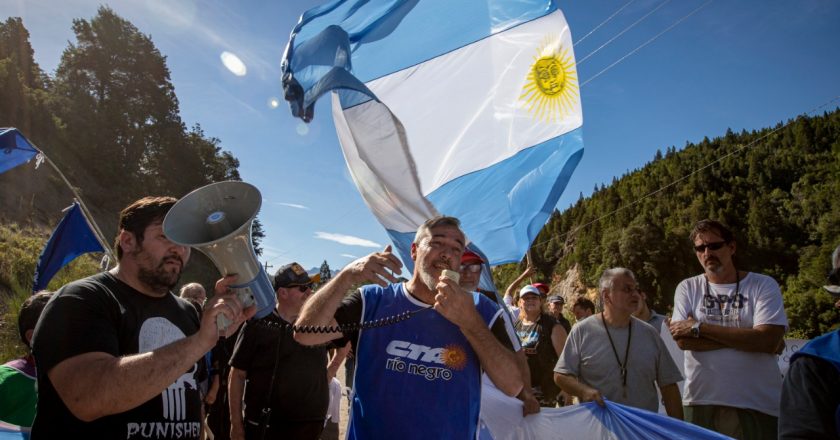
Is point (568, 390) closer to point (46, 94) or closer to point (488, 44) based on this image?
point (488, 44)

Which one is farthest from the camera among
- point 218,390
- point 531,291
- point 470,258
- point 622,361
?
point 531,291

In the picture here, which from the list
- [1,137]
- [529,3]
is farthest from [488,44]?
[1,137]

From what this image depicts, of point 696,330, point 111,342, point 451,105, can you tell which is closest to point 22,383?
point 111,342

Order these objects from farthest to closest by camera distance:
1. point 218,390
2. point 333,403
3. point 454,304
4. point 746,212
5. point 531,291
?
point 746,212, point 531,291, point 333,403, point 218,390, point 454,304

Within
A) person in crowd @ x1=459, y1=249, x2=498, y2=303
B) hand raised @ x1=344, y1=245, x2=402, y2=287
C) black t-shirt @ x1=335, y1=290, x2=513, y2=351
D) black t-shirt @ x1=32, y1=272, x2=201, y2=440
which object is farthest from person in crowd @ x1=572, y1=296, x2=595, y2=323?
black t-shirt @ x1=32, y1=272, x2=201, y2=440

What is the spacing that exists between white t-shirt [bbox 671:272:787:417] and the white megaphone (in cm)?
291

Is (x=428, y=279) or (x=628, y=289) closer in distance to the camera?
(x=428, y=279)

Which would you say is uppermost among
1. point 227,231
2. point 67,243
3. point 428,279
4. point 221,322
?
point 67,243

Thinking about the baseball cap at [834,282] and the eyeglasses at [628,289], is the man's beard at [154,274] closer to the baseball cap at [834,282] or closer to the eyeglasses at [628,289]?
the baseball cap at [834,282]

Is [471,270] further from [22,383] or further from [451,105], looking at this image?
[22,383]

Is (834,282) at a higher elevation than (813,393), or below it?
higher

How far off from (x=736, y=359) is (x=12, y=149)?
781 centimetres

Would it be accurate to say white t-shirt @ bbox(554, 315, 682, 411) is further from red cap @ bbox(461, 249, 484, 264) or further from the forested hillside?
the forested hillside

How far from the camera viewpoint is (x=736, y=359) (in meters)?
3.18
